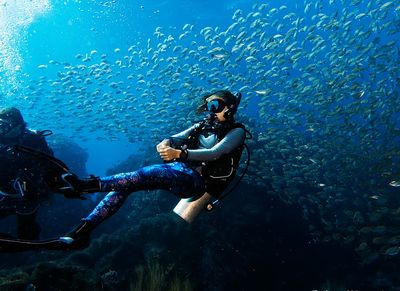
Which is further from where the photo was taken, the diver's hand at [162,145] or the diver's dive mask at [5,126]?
the diver's dive mask at [5,126]

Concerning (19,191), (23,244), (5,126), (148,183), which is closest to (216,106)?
(148,183)

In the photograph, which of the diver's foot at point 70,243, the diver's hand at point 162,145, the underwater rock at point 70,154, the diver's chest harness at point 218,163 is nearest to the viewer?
the diver's foot at point 70,243

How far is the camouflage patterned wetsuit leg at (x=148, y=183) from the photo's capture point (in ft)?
12.0

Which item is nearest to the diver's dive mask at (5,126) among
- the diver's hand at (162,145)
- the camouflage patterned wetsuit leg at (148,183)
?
the camouflage patterned wetsuit leg at (148,183)

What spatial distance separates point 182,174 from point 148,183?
41 cm

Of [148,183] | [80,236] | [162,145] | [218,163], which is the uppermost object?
[162,145]

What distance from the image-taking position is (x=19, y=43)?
64.2m

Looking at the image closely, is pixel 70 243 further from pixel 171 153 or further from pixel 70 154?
pixel 70 154

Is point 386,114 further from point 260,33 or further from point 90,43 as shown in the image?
point 90,43

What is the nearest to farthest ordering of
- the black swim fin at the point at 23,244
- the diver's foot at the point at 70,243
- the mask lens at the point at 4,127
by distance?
1. the black swim fin at the point at 23,244
2. the diver's foot at the point at 70,243
3. the mask lens at the point at 4,127

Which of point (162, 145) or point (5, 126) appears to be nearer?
point (162, 145)

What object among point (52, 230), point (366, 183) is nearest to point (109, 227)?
point (52, 230)

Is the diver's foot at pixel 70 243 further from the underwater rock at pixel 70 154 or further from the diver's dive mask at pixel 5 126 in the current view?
the underwater rock at pixel 70 154

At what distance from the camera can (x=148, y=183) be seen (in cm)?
377
